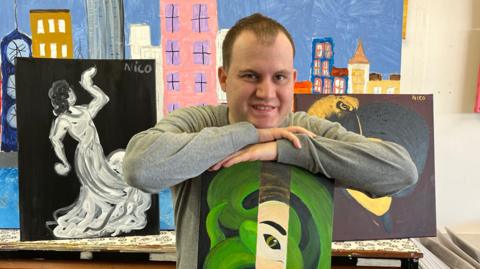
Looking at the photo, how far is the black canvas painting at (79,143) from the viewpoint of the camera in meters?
1.36

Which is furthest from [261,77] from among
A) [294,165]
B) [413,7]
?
[413,7]

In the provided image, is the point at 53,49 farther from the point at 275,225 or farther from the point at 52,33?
the point at 275,225

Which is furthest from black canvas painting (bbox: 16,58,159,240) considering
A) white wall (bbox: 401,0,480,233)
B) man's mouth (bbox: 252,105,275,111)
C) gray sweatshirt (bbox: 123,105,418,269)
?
white wall (bbox: 401,0,480,233)

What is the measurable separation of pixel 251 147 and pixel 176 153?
0.16m

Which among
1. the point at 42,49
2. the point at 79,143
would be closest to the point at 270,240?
the point at 79,143

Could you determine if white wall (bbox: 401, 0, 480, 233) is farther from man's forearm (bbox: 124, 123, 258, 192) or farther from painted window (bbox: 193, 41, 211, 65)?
man's forearm (bbox: 124, 123, 258, 192)

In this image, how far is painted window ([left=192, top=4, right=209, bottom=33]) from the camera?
160cm

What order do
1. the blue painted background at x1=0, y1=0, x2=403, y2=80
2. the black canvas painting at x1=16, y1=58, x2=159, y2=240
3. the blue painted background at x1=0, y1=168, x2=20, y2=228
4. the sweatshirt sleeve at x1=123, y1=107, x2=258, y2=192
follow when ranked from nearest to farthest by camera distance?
the sweatshirt sleeve at x1=123, y1=107, x2=258, y2=192
the black canvas painting at x1=16, y1=58, x2=159, y2=240
the blue painted background at x1=0, y1=0, x2=403, y2=80
the blue painted background at x1=0, y1=168, x2=20, y2=228

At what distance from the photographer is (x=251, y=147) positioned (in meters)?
0.85

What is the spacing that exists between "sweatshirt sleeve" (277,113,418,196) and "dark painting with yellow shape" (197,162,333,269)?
4 centimetres

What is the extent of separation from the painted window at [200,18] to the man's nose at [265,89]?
0.85 meters

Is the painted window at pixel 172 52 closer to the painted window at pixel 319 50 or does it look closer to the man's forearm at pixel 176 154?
the painted window at pixel 319 50

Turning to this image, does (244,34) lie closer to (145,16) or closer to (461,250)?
(145,16)

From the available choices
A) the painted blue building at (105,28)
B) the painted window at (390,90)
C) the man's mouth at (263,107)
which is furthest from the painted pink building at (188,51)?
the man's mouth at (263,107)
